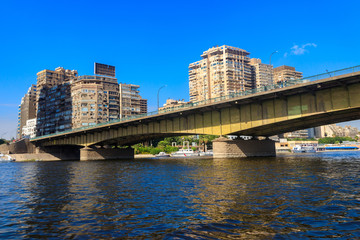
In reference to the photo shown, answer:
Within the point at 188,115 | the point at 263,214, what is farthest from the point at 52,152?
the point at 263,214

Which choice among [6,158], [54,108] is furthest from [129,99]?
[6,158]

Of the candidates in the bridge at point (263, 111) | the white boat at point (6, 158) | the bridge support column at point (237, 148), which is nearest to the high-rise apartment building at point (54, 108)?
the white boat at point (6, 158)

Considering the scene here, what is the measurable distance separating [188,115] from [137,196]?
4354 cm

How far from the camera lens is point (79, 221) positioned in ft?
36.7

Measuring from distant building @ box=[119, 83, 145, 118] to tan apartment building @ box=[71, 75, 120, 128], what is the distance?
24.9 ft

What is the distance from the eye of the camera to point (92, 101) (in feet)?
507

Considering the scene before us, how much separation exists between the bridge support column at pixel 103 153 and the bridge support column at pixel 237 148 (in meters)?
41.1

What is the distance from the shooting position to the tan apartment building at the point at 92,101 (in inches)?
6019

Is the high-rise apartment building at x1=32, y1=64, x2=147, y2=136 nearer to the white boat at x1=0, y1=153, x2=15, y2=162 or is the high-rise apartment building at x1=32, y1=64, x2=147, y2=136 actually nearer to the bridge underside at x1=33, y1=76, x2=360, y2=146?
the white boat at x1=0, y1=153, x2=15, y2=162

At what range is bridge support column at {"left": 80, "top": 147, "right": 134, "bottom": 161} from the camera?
82.0 metres

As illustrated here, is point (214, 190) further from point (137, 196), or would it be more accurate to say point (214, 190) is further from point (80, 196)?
point (80, 196)

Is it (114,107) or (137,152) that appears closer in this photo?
(137,152)

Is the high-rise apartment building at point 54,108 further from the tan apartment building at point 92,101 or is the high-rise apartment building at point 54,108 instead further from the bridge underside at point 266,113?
the bridge underside at point 266,113

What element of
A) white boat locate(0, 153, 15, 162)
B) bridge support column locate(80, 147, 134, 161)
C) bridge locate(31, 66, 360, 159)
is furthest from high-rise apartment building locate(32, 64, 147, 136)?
bridge locate(31, 66, 360, 159)
